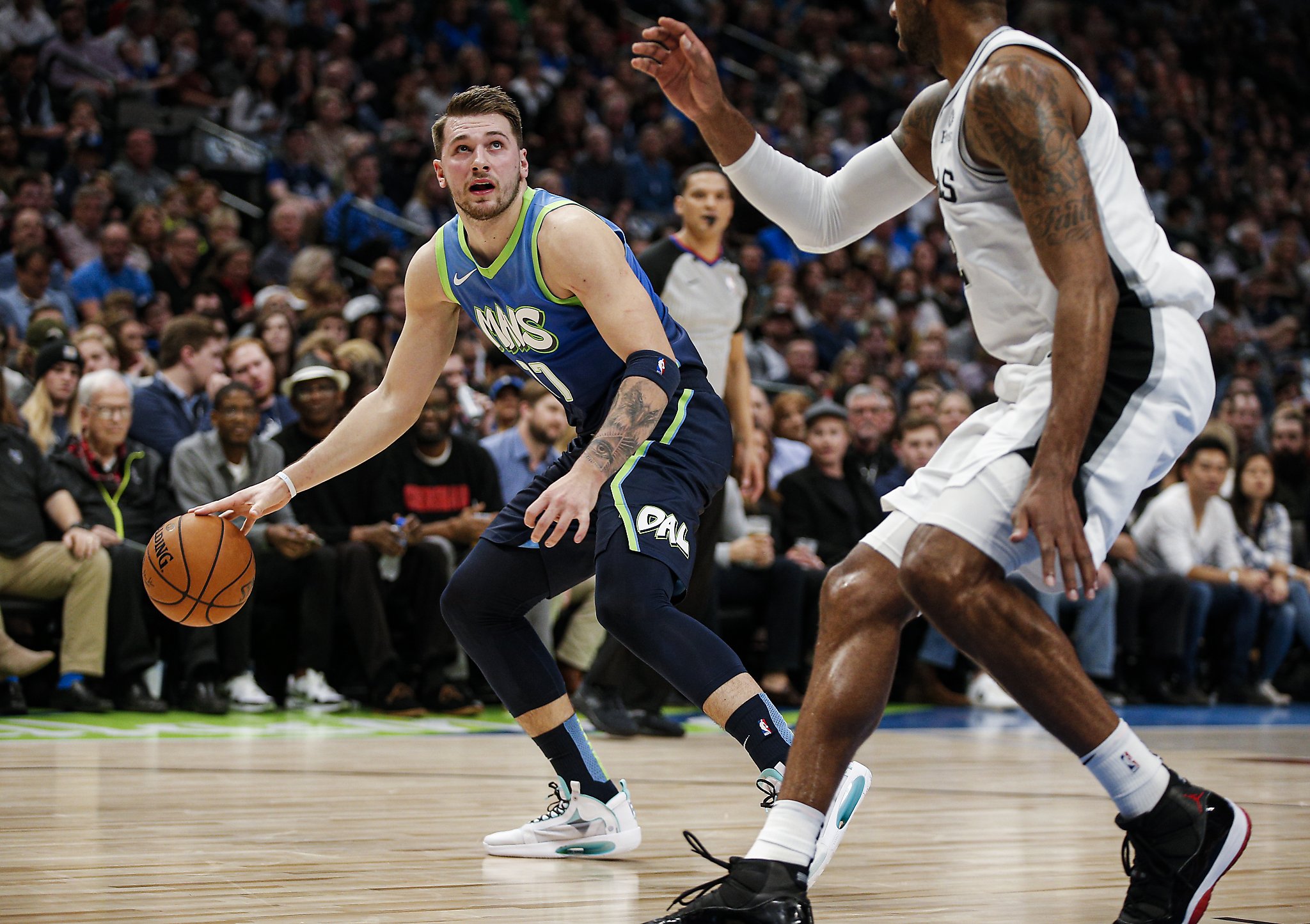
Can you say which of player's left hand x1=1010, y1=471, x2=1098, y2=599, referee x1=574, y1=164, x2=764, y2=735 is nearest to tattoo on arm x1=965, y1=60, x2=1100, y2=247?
player's left hand x1=1010, y1=471, x2=1098, y2=599

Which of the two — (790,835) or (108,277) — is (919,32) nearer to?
(790,835)

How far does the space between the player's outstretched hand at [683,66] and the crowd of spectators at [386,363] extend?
3.91m

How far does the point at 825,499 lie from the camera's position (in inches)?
348

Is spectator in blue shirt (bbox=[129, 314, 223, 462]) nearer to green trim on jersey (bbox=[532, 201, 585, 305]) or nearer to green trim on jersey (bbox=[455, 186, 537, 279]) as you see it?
green trim on jersey (bbox=[455, 186, 537, 279])

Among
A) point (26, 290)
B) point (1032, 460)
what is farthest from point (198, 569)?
point (26, 290)


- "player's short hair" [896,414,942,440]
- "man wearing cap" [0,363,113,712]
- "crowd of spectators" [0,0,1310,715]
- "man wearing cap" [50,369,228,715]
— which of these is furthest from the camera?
"player's short hair" [896,414,942,440]

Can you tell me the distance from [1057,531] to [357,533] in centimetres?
552

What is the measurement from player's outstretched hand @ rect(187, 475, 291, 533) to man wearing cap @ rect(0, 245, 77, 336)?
611cm

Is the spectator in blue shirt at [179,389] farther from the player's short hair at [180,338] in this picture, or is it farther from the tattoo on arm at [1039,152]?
the tattoo on arm at [1039,152]

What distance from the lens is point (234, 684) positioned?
735 cm

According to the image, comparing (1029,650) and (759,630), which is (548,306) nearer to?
(1029,650)

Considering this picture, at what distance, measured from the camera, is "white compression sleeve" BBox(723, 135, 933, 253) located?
3.27m


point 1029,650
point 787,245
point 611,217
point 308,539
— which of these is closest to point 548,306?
point 1029,650

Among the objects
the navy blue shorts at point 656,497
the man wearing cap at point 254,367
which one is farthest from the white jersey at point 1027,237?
the man wearing cap at point 254,367
